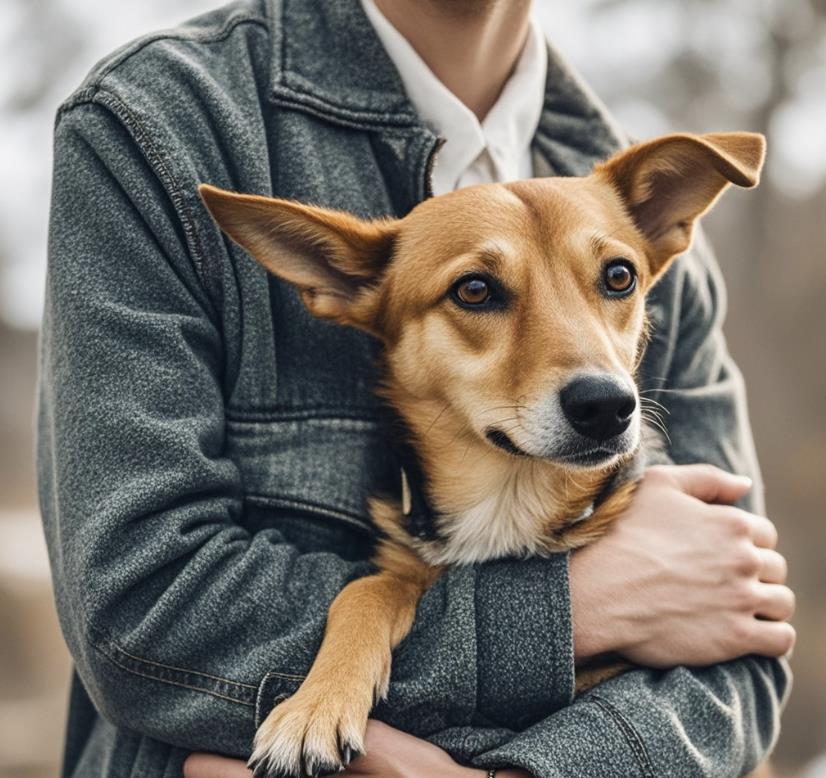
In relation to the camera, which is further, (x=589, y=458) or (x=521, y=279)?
(x=521, y=279)

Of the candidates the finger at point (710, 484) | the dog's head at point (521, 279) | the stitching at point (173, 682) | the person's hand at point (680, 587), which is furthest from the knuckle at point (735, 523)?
the stitching at point (173, 682)

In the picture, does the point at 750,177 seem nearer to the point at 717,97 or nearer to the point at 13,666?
the point at 13,666

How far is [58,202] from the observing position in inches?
75.7

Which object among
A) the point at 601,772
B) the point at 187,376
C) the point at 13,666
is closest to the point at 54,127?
the point at 187,376

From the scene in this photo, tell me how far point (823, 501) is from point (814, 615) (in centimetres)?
122

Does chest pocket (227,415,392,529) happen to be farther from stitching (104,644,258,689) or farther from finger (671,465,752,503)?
finger (671,465,752,503)

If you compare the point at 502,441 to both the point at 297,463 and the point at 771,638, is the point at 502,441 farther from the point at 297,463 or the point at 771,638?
the point at 771,638

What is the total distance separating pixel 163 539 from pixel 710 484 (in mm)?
1280

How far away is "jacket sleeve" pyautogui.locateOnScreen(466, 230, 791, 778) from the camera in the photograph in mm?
1758

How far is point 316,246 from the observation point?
217 cm

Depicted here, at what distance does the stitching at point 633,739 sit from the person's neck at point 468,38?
151 centimetres

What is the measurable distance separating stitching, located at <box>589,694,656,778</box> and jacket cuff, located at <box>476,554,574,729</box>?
0.08 meters

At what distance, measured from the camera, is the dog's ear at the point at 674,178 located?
85.3 inches

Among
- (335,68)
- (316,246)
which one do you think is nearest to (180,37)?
(335,68)
